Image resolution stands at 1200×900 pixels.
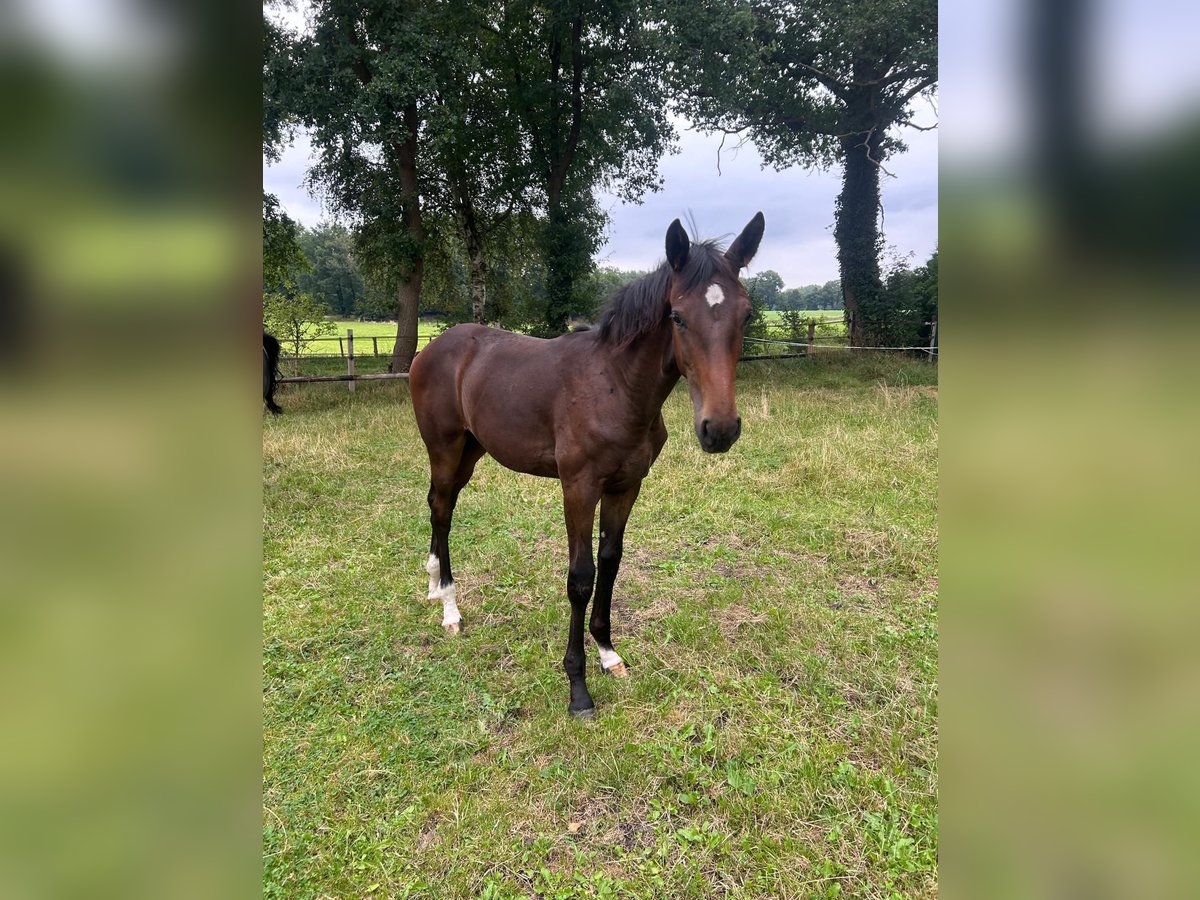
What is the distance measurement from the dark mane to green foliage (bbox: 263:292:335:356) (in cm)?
1491

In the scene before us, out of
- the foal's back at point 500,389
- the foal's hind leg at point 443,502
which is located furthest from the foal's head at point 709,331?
the foal's hind leg at point 443,502

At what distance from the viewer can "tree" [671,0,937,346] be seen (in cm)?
1253

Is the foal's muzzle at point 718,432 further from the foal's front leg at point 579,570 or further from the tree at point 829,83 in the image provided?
the tree at point 829,83

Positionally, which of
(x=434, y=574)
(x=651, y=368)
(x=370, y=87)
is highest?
(x=370, y=87)

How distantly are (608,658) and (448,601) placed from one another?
1.18m

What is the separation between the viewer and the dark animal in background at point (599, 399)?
219 centimetres

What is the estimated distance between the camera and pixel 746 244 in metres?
2.45

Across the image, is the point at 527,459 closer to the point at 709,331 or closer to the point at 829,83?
the point at 709,331

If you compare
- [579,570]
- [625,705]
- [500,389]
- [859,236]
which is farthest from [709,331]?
[859,236]

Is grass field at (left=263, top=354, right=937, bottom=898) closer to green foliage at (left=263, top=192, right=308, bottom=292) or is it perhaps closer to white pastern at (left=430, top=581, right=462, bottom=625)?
white pastern at (left=430, top=581, right=462, bottom=625)

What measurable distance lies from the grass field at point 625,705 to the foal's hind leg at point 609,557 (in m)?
0.11

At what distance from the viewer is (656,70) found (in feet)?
44.8
